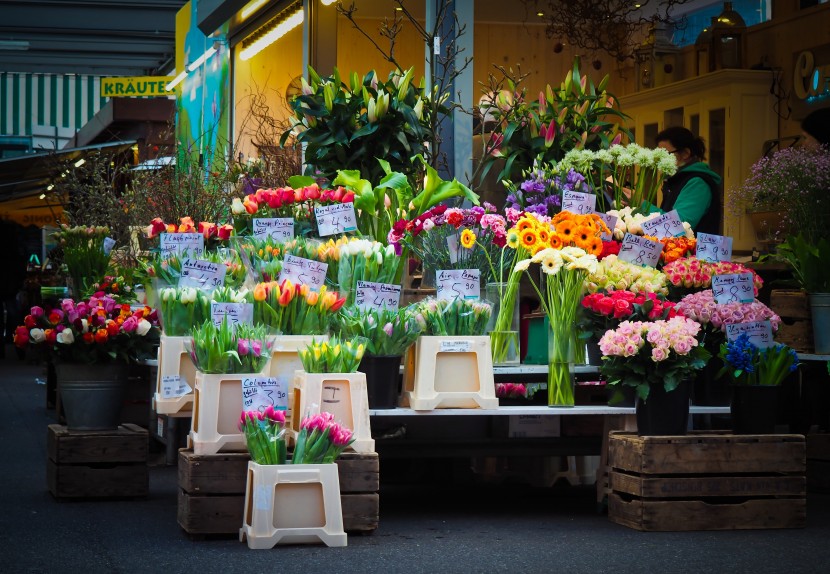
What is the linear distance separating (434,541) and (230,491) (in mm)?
681

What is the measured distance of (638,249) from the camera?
16.3ft

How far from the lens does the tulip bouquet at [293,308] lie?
15.0 ft

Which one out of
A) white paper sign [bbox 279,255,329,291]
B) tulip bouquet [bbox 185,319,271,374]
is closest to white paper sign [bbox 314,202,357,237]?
white paper sign [bbox 279,255,329,291]

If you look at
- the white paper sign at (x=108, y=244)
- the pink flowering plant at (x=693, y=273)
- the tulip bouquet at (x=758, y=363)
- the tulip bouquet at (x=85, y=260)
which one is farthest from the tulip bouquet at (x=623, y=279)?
the white paper sign at (x=108, y=244)

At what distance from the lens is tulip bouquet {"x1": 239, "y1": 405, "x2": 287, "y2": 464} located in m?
4.02

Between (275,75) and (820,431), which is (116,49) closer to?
(275,75)

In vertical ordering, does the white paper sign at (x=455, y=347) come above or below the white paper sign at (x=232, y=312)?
below

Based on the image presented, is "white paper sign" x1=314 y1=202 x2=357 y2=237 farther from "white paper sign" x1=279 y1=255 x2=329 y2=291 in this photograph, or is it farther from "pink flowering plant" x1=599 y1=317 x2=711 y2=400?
"pink flowering plant" x1=599 y1=317 x2=711 y2=400

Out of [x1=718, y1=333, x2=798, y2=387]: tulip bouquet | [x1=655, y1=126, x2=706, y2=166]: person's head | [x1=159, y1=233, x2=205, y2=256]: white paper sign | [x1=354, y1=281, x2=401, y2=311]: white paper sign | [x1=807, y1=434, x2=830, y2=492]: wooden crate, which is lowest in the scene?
[x1=807, y1=434, x2=830, y2=492]: wooden crate

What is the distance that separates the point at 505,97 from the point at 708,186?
1.04m

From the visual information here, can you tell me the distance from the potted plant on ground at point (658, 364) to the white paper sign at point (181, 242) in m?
1.90

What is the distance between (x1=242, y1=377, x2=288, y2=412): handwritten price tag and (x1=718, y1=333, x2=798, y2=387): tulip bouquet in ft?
5.16

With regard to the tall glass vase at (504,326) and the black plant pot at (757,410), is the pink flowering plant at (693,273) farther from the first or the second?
the tall glass vase at (504,326)

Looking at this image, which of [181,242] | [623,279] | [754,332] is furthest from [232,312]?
[754,332]
